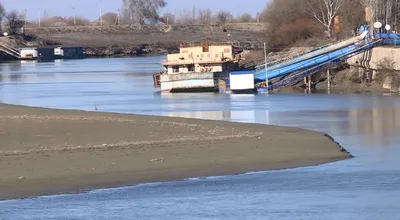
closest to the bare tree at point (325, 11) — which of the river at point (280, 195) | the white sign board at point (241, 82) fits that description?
the white sign board at point (241, 82)

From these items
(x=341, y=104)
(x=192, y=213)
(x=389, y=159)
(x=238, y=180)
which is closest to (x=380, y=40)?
(x=341, y=104)

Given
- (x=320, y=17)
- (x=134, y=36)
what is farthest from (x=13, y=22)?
(x=320, y=17)

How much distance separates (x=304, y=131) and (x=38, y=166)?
992 cm

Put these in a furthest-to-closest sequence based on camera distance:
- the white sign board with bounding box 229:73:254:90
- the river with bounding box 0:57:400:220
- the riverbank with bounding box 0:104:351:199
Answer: the white sign board with bounding box 229:73:254:90 < the riverbank with bounding box 0:104:351:199 < the river with bounding box 0:57:400:220

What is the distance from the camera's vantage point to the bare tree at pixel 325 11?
79.8 metres

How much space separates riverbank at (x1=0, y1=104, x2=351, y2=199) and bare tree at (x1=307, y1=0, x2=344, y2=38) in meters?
50.8

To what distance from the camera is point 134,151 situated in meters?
21.9

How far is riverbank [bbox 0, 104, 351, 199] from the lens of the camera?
1858 centimetres

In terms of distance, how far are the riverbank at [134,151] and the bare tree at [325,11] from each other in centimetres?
5079

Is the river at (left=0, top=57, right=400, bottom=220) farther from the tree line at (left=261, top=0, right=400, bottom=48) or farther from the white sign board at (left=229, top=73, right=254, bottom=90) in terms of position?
the tree line at (left=261, top=0, right=400, bottom=48)

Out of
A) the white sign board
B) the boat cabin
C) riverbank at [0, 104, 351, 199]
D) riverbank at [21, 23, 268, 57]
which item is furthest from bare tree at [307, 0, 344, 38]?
riverbank at [21, 23, 268, 57]

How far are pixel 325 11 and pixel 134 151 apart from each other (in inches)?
2653

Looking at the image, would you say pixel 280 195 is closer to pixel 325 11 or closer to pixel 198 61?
pixel 198 61

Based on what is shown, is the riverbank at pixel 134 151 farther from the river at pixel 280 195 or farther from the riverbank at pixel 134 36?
the riverbank at pixel 134 36
